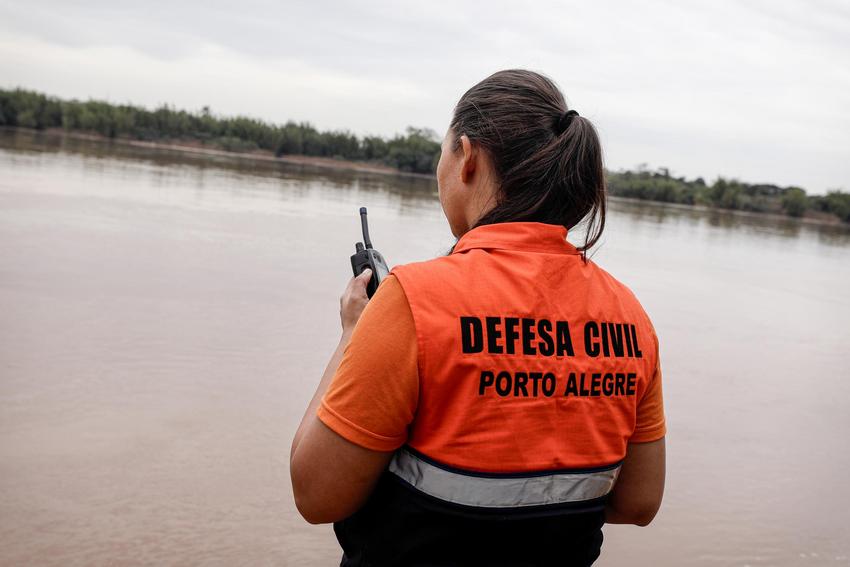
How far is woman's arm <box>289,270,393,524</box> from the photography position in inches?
49.9

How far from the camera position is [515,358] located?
1.24 metres

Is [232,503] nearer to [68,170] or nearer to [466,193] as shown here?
[466,193]

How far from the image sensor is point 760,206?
40.4 meters

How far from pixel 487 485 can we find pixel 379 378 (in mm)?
247

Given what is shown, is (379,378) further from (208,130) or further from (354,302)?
(208,130)

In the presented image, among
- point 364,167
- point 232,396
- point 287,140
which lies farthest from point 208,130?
point 232,396

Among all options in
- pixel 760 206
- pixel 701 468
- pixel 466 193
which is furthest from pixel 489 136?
pixel 760 206

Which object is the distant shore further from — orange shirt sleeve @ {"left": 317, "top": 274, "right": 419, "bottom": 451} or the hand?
orange shirt sleeve @ {"left": 317, "top": 274, "right": 419, "bottom": 451}

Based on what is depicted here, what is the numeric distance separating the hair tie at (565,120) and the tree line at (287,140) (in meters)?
35.6

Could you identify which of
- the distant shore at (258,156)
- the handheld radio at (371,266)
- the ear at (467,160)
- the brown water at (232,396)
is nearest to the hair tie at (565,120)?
the ear at (467,160)

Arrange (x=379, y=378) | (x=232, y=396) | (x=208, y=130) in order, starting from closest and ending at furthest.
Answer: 1. (x=379, y=378)
2. (x=232, y=396)
3. (x=208, y=130)

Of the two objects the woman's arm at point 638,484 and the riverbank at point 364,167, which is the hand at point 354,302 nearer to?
the woman's arm at point 638,484

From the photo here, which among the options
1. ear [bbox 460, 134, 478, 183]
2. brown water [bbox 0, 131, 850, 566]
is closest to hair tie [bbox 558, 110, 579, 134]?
ear [bbox 460, 134, 478, 183]

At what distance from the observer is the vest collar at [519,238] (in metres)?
1.33
